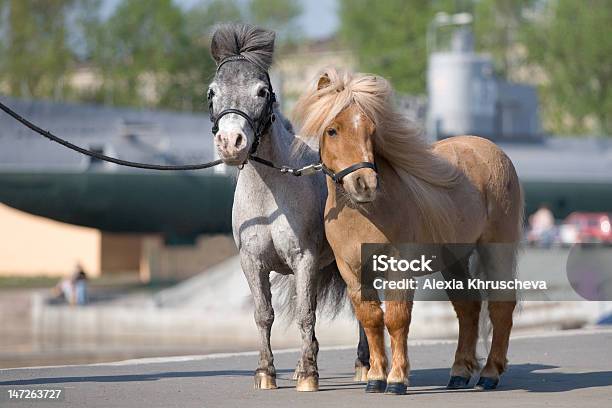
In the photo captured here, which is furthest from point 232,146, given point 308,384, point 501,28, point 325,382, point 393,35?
point 501,28

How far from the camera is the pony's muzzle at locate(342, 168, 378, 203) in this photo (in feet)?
26.9

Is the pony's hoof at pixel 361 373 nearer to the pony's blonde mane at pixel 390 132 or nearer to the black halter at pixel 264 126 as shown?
A: the pony's blonde mane at pixel 390 132

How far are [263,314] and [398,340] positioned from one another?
131 centimetres

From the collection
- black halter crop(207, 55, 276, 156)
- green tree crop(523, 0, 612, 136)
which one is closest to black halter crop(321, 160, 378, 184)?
black halter crop(207, 55, 276, 156)

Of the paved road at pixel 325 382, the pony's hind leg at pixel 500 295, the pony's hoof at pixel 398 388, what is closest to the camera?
the paved road at pixel 325 382

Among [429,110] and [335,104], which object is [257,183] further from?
[429,110]

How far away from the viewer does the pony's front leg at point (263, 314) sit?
9258 mm

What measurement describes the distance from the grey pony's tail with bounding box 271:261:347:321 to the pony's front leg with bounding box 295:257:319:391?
817mm

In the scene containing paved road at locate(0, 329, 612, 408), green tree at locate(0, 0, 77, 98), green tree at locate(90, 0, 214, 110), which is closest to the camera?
paved road at locate(0, 329, 612, 408)

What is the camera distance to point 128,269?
176 ft

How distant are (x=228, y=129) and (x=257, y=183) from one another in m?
0.85

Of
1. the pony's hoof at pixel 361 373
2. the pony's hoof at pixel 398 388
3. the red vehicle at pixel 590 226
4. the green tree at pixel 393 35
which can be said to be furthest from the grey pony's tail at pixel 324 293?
the green tree at pixel 393 35

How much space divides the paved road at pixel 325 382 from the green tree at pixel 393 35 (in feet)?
230

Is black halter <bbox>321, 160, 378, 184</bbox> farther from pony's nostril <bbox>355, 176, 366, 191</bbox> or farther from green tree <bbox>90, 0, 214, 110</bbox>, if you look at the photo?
green tree <bbox>90, 0, 214, 110</bbox>
